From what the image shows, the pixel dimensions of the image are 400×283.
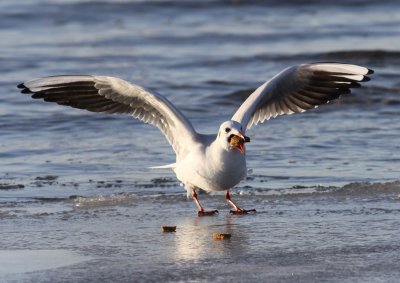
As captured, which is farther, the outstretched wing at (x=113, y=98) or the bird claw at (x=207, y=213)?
the outstretched wing at (x=113, y=98)

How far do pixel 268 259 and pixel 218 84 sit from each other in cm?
832

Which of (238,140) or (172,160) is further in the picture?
(172,160)

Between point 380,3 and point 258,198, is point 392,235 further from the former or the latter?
point 380,3

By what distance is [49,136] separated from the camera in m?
11.3

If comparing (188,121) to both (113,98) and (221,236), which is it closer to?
(113,98)

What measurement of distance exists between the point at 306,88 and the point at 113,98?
1652mm

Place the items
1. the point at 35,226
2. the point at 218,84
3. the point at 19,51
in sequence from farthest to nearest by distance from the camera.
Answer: the point at 19,51
the point at 218,84
the point at 35,226

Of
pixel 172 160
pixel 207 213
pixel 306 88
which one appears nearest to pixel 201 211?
pixel 207 213

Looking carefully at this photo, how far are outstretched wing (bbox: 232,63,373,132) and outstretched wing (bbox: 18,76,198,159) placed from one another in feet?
2.44

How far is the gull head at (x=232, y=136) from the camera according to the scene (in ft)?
23.5

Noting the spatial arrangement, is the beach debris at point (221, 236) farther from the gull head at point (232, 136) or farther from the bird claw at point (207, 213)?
the bird claw at point (207, 213)

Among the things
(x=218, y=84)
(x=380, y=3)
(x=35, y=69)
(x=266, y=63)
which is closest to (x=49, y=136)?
(x=218, y=84)

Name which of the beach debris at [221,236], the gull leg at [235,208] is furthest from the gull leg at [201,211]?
the beach debris at [221,236]

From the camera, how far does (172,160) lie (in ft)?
32.8
